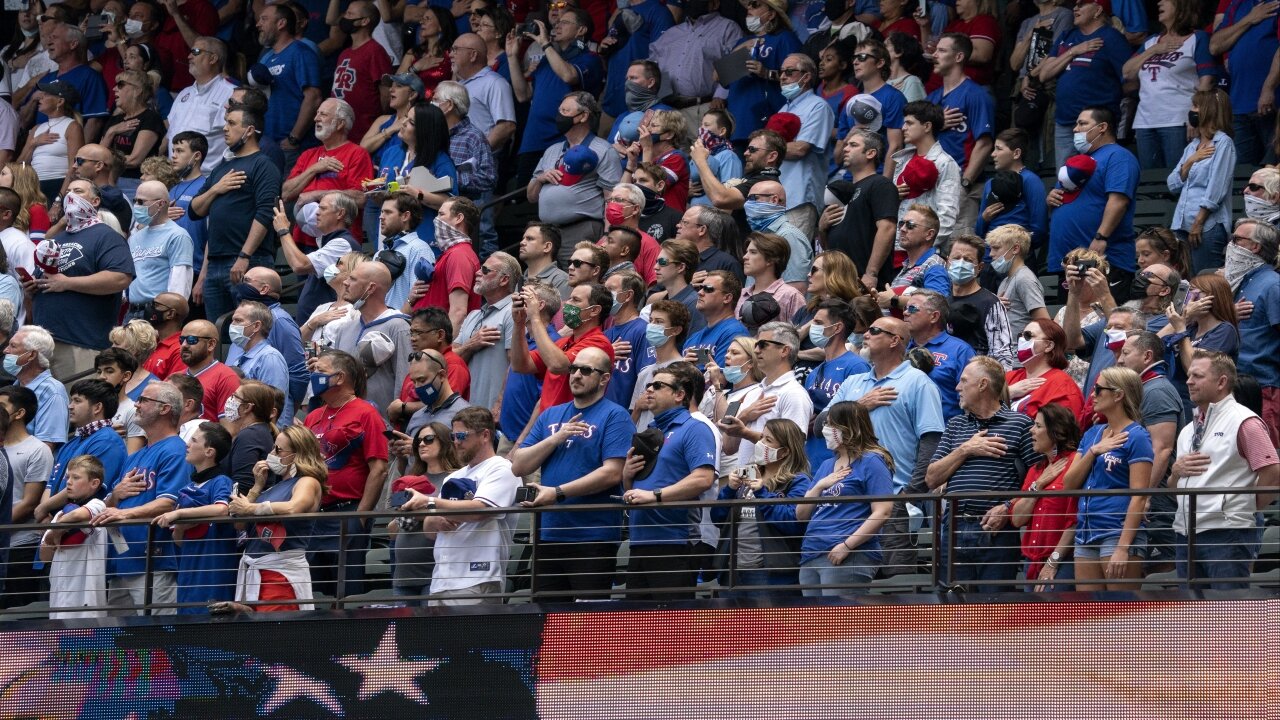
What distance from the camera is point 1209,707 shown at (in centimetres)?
897

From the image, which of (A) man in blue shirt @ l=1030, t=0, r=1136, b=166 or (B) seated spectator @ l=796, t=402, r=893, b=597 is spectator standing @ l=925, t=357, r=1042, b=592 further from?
(A) man in blue shirt @ l=1030, t=0, r=1136, b=166

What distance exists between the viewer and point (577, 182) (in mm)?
13297

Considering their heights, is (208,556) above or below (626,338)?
below

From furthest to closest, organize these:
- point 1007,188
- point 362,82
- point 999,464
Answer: point 362,82 → point 1007,188 → point 999,464

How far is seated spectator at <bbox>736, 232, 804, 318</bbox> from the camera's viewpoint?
1137 centimetres

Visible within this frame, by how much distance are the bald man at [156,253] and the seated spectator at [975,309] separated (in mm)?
5128

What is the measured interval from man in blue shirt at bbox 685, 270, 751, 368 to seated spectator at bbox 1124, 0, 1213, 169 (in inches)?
130

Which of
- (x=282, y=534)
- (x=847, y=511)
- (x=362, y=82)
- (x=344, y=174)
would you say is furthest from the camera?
(x=362, y=82)

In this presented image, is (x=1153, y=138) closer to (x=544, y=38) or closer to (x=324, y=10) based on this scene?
(x=544, y=38)

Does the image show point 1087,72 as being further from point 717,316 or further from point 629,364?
point 629,364

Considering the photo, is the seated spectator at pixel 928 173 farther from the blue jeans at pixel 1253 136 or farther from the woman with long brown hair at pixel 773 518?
the woman with long brown hair at pixel 773 518

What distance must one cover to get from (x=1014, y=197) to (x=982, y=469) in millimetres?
3062

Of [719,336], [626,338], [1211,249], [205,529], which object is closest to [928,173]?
[1211,249]

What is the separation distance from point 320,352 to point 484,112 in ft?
13.3
